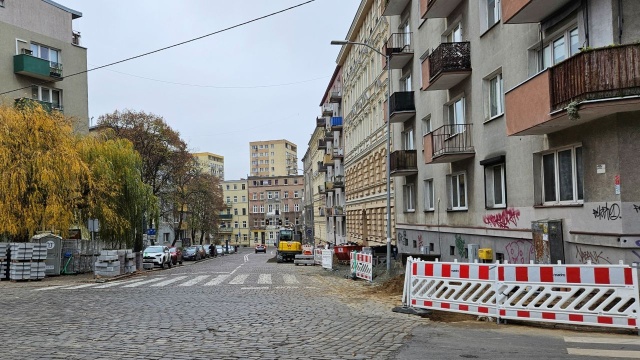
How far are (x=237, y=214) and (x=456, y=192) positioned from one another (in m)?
123

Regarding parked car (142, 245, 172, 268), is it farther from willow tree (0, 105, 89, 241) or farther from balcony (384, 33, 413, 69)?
balcony (384, 33, 413, 69)

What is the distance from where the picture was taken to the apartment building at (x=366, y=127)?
3331 centimetres

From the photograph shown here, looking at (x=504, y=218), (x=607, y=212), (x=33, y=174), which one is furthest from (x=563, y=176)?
(x=33, y=174)

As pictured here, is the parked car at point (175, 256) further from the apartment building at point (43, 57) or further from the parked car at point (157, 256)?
the apartment building at point (43, 57)

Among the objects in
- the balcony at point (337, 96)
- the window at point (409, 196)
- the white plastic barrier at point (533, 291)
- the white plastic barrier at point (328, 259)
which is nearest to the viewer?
the white plastic barrier at point (533, 291)

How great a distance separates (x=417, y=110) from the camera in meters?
24.8

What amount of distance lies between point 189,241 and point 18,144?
6812cm

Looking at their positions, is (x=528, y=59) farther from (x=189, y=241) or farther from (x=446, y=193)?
(x=189, y=241)

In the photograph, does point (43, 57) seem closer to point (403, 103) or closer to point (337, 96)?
point (403, 103)

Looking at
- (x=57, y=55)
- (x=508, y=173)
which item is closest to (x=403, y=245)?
(x=508, y=173)

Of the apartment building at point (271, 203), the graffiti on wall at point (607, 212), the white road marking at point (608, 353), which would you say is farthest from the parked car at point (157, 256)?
the apartment building at point (271, 203)

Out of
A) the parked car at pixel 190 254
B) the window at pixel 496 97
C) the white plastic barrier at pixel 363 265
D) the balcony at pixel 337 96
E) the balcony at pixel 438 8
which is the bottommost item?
the parked car at pixel 190 254

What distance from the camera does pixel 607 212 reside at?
10.5 meters

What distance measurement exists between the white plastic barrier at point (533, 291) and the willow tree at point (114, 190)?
20316 mm
